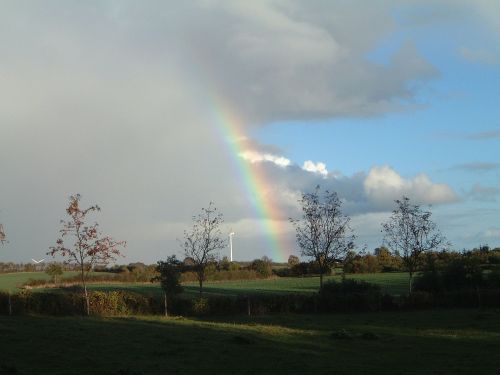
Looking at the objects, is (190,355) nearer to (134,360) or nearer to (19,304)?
(134,360)

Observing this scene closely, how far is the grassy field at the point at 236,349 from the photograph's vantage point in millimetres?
18344

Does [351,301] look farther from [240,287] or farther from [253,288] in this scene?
[240,287]

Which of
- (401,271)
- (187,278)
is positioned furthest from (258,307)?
(401,271)

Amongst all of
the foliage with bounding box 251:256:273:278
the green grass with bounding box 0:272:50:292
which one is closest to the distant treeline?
the green grass with bounding box 0:272:50:292

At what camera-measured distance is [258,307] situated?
148ft

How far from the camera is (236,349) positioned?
22375 mm

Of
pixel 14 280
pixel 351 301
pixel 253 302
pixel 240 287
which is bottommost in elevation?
pixel 240 287

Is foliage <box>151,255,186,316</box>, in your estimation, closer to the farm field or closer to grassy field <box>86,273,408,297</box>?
grassy field <box>86,273,408,297</box>

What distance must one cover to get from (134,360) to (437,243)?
41.3 meters

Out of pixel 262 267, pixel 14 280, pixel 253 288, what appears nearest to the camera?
pixel 253 288

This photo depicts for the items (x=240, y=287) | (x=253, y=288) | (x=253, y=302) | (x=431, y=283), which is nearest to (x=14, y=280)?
(x=240, y=287)

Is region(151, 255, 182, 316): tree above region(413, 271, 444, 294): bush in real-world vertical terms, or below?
above

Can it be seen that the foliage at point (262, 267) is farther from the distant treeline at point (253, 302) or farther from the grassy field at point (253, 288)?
the distant treeline at point (253, 302)

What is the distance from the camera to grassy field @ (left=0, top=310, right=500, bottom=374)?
60.2 ft
